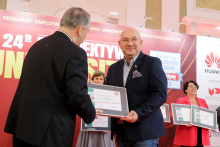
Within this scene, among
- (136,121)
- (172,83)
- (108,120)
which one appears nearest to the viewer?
(136,121)

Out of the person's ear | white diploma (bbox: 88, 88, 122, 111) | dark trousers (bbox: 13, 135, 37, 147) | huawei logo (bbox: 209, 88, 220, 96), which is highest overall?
the person's ear

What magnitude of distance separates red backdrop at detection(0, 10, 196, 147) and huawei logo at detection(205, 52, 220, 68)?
1.39 feet

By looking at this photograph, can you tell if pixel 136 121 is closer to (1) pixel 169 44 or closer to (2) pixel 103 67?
(2) pixel 103 67

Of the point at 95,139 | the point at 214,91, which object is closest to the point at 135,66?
the point at 95,139

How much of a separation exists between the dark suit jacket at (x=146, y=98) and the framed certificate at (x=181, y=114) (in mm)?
2351

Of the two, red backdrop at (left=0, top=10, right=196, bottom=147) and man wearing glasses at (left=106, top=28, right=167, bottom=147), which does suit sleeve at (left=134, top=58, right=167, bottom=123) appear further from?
red backdrop at (left=0, top=10, right=196, bottom=147)

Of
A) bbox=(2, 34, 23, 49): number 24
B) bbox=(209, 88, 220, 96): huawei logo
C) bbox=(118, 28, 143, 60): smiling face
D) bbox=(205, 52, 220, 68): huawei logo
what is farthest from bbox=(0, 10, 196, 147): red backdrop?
bbox=(118, 28, 143, 60): smiling face

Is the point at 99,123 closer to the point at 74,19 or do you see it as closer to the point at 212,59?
the point at 74,19

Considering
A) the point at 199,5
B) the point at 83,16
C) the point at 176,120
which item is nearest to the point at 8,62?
the point at 83,16

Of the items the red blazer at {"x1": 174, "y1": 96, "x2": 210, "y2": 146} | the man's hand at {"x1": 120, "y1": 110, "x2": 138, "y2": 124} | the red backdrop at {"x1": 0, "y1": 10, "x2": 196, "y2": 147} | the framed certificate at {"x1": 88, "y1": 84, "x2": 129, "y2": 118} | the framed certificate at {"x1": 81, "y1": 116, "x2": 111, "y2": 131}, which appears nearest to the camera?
the man's hand at {"x1": 120, "y1": 110, "x2": 138, "y2": 124}

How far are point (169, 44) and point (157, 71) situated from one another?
3.74 m

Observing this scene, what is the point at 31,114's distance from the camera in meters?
1.63

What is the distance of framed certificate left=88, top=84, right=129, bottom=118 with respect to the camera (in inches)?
90.9

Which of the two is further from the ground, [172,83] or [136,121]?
[172,83]
